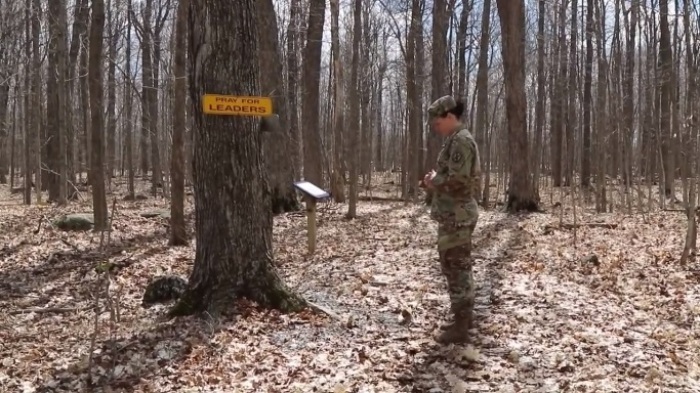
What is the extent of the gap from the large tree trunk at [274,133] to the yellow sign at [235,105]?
718cm

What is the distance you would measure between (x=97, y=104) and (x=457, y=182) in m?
7.97

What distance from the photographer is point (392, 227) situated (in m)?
11.6

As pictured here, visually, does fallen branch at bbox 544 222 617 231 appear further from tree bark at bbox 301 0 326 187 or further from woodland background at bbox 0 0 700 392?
tree bark at bbox 301 0 326 187

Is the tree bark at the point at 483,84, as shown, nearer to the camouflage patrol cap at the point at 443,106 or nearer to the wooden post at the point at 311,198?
the wooden post at the point at 311,198

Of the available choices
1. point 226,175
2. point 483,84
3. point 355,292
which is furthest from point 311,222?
point 483,84

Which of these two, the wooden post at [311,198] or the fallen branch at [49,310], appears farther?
the wooden post at [311,198]

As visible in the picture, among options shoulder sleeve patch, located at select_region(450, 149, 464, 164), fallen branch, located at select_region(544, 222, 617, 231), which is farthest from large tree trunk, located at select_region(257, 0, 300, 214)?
shoulder sleeve patch, located at select_region(450, 149, 464, 164)

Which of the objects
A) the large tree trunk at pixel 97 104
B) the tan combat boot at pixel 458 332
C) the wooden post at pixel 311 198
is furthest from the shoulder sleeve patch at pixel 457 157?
the large tree trunk at pixel 97 104

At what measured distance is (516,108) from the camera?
13.4 metres

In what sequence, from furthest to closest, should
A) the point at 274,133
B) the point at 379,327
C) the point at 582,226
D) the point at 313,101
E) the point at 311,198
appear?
the point at 313,101 < the point at 274,133 < the point at 582,226 < the point at 311,198 < the point at 379,327

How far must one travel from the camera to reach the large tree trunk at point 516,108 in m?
13.3

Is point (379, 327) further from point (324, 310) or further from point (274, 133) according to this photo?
point (274, 133)

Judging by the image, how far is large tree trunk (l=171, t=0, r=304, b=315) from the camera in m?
5.36

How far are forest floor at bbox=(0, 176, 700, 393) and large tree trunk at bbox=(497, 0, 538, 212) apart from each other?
410 cm
